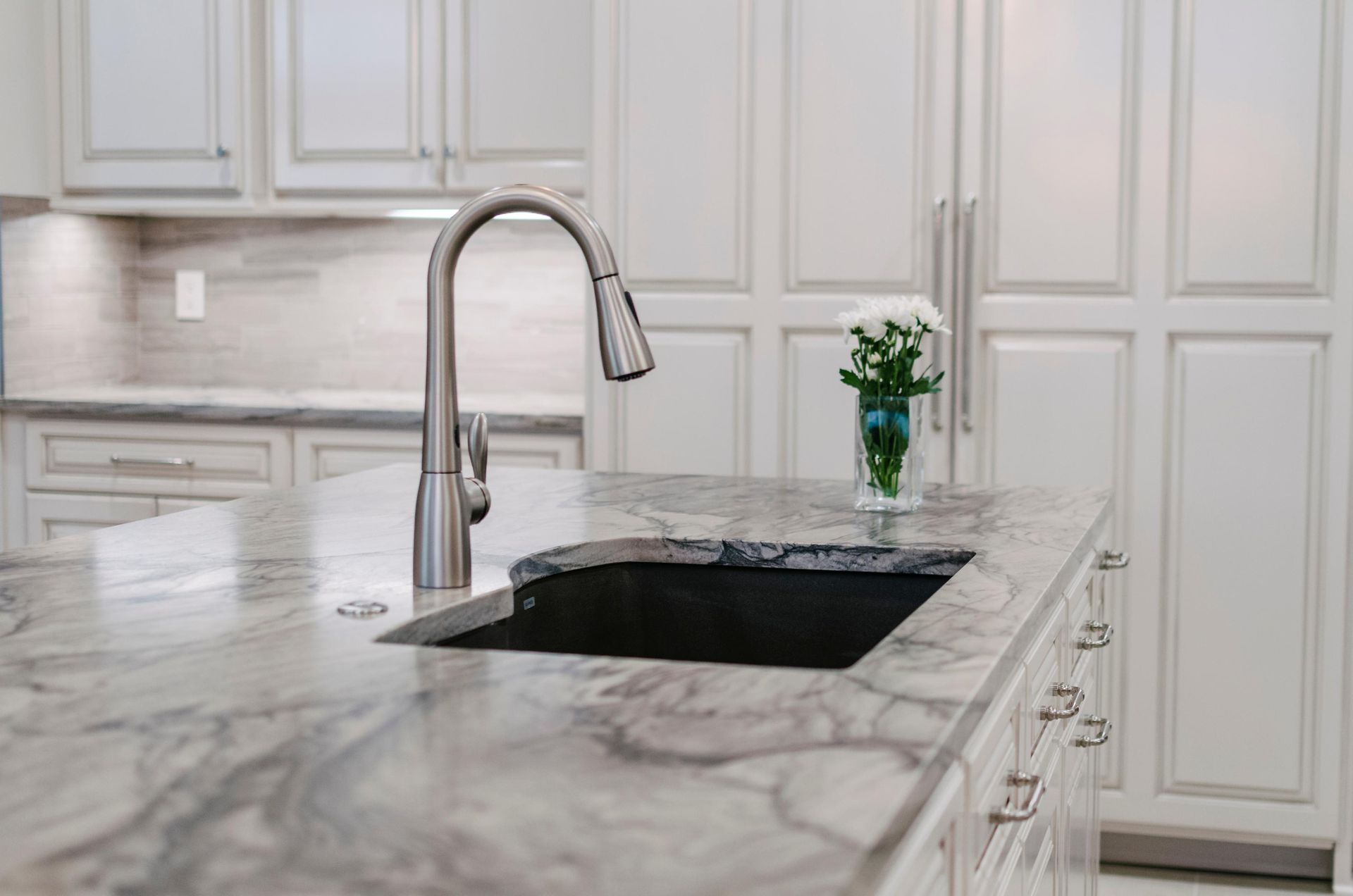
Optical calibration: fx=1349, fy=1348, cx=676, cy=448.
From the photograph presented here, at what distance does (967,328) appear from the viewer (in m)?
2.76

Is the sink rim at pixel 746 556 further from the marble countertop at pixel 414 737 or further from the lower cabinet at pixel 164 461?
the lower cabinet at pixel 164 461

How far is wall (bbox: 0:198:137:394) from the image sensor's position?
11.2 ft

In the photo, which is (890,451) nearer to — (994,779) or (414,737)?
(994,779)

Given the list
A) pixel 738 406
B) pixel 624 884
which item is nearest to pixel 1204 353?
pixel 738 406

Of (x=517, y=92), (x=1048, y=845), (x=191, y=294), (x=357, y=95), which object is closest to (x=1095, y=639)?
(x=1048, y=845)

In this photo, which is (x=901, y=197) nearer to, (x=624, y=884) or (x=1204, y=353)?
(x=1204, y=353)

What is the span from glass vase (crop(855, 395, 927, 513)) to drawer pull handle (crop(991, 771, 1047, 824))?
0.60 metres

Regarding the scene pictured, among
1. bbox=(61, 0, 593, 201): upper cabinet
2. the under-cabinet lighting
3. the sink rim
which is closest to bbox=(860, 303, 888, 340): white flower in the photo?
the sink rim

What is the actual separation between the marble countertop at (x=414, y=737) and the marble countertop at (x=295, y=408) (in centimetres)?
161

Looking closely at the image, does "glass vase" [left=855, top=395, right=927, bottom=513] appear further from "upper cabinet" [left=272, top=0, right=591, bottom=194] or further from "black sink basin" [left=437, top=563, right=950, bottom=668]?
"upper cabinet" [left=272, top=0, right=591, bottom=194]

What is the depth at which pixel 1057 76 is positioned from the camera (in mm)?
2709

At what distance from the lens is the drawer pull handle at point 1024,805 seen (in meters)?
1.06

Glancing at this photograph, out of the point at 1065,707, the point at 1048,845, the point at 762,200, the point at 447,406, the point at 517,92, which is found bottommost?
the point at 1048,845

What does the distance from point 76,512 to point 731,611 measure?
2.35 metres
